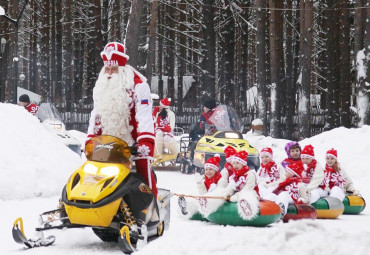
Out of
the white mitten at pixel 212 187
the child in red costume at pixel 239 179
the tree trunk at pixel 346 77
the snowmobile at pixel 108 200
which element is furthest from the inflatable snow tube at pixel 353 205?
the tree trunk at pixel 346 77

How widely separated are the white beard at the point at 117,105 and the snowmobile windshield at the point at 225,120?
977 centimetres

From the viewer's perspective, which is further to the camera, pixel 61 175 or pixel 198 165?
pixel 198 165

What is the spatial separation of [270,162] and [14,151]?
13.4 ft

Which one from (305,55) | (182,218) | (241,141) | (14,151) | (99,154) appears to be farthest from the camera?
(305,55)

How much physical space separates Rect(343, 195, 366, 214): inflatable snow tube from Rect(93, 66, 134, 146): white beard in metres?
→ 5.15

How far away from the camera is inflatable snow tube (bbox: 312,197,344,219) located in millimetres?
10102

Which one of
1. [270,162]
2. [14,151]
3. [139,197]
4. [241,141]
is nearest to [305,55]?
[241,141]

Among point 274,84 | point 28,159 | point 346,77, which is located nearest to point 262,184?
point 28,159

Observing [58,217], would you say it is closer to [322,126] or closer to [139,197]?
[139,197]

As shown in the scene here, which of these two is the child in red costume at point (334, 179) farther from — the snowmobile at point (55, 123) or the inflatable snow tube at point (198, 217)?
the snowmobile at point (55, 123)

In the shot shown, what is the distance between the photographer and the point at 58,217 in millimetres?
6508

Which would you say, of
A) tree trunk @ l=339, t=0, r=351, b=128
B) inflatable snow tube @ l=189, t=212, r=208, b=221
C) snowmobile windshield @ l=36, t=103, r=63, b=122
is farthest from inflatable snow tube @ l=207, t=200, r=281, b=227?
tree trunk @ l=339, t=0, r=351, b=128

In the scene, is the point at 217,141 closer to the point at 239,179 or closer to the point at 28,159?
the point at 28,159

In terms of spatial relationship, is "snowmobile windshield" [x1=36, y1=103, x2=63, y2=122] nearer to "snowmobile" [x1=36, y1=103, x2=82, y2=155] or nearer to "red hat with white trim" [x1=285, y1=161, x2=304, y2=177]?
"snowmobile" [x1=36, y1=103, x2=82, y2=155]
